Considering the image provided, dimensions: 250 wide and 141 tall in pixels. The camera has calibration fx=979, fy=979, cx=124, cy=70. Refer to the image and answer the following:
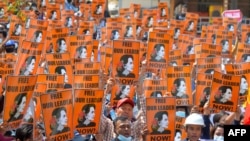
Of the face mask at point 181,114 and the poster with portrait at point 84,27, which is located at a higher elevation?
the poster with portrait at point 84,27

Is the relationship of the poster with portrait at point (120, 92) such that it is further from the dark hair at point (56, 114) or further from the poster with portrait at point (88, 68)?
the dark hair at point (56, 114)

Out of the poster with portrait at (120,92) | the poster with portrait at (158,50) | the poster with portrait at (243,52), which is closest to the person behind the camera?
the poster with portrait at (120,92)

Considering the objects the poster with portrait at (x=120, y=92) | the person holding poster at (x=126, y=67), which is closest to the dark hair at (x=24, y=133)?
the poster with portrait at (x=120, y=92)

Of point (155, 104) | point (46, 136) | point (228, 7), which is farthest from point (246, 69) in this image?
point (228, 7)

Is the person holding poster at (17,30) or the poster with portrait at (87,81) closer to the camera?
the poster with portrait at (87,81)

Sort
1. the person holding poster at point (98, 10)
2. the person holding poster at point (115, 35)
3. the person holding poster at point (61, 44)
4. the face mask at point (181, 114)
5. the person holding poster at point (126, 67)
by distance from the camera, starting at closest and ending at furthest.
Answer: the face mask at point (181, 114)
the person holding poster at point (126, 67)
the person holding poster at point (61, 44)
the person holding poster at point (115, 35)
the person holding poster at point (98, 10)

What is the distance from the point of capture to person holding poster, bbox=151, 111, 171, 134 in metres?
10.8

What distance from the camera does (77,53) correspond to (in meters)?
15.1

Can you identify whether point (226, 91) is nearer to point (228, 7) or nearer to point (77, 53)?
point (77, 53)

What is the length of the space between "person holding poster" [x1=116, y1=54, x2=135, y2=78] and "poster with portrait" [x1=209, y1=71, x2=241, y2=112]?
119cm

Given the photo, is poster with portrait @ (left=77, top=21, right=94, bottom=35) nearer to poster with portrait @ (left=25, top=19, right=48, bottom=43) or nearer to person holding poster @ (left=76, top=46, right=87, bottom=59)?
poster with portrait @ (left=25, top=19, right=48, bottom=43)

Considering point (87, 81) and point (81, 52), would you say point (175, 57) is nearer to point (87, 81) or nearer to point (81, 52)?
point (81, 52)

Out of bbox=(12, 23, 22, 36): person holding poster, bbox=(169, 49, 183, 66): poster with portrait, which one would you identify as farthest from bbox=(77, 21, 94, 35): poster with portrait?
bbox=(169, 49, 183, 66): poster with portrait

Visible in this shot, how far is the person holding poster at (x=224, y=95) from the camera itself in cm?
1174
